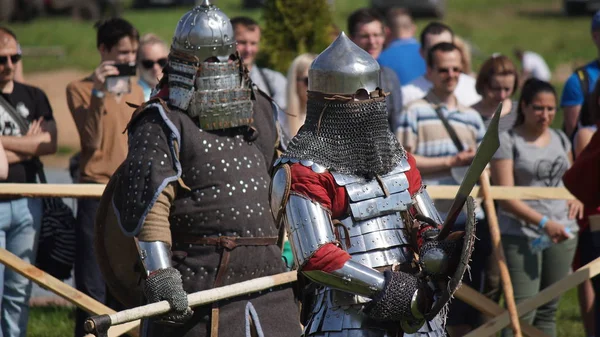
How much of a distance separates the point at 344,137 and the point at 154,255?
1053mm

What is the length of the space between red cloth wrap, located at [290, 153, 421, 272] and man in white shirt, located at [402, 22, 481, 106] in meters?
2.91

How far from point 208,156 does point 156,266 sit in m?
0.57

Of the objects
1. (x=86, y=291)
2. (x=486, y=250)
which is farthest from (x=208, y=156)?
(x=486, y=250)

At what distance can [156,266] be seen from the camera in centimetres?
473

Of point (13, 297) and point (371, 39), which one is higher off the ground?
point (371, 39)

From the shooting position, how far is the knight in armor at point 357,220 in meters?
4.01

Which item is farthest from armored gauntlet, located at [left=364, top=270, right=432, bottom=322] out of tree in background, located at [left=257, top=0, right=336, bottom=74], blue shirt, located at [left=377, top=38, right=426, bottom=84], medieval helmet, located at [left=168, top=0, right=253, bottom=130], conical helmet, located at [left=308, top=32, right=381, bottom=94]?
tree in background, located at [left=257, top=0, right=336, bottom=74]

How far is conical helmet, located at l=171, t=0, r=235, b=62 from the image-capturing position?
5039 millimetres

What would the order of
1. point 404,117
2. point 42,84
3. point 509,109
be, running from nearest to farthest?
point 404,117 < point 509,109 < point 42,84

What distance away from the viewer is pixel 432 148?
6.81m

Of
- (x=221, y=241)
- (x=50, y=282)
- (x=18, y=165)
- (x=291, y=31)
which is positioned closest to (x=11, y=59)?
(x=18, y=165)

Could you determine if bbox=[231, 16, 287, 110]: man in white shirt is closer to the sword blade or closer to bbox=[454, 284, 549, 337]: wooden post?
bbox=[454, 284, 549, 337]: wooden post

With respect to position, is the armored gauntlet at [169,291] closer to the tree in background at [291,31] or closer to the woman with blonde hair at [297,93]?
the woman with blonde hair at [297,93]

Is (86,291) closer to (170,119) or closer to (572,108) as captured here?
(170,119)
